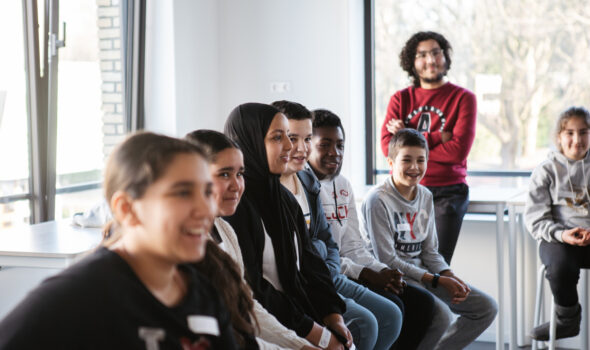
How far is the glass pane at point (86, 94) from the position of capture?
141 inches

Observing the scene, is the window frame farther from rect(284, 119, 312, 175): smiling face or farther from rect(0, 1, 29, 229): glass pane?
rect(0, 1, 29, 229): glass pane

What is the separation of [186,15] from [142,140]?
3.31 m

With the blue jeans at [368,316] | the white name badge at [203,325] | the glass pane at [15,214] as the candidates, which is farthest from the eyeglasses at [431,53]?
the white name badge at [203,325]

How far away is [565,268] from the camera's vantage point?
300cm

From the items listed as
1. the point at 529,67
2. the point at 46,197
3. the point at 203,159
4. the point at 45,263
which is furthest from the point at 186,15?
the point at 203,159

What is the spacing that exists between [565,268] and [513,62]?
1.53 meters

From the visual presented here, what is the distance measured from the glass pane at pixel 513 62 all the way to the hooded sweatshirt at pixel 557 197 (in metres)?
0.94

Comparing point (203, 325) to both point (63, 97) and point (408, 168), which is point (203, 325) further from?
point (63, 97)

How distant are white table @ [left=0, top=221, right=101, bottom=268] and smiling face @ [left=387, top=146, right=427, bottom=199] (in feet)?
3.99

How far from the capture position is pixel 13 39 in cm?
323

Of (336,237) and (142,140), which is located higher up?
(142,140)

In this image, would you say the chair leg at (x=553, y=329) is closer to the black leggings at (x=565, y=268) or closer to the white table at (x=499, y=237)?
the black leggings at (x=565, y=268)

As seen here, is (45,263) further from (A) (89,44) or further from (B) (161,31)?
(B) (161,31)

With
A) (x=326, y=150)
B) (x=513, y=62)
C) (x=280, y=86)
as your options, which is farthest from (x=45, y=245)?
(x=513, y=62)
